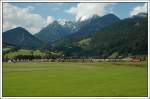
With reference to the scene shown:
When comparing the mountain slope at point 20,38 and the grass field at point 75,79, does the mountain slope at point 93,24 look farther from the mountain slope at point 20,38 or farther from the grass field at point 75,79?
the mountain slope at point 20,38

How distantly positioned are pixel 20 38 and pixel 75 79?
1.41 metres

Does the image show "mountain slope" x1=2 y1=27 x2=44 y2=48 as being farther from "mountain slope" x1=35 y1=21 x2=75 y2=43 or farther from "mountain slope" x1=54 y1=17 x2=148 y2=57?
"mountain slope" x1=54 y1=17 x2=148 y2=57

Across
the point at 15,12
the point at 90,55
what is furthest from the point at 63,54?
the point at 15,12

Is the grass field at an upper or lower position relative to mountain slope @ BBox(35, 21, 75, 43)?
lower

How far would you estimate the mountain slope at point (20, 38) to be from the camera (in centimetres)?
1064

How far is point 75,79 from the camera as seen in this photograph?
35.1 feet

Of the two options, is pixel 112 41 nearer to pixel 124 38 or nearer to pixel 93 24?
pixel 124 38

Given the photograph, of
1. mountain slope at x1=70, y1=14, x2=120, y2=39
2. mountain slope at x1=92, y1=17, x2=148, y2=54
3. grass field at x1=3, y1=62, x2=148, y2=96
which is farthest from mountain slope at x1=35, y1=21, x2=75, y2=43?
mountain slope at x1=92, y1=17, x2=148, y2=54

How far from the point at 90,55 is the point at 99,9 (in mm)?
956

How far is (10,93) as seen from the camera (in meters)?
10.4

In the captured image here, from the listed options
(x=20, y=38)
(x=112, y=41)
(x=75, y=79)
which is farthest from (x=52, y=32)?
(x=112, y=41)

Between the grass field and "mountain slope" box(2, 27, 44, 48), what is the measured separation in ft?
→ 1.31

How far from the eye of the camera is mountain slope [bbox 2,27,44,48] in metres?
10.6

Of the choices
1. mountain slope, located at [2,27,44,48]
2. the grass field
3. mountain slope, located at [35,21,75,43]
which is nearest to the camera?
the grass field
